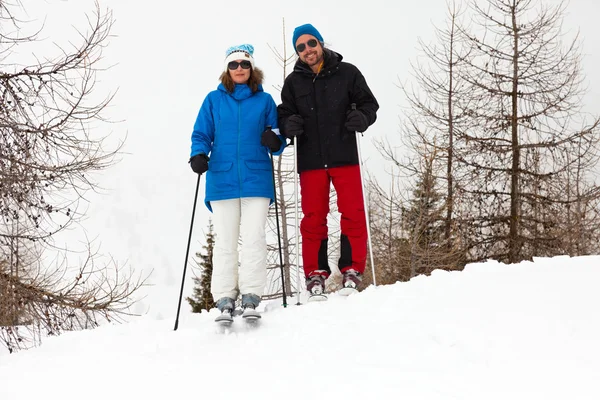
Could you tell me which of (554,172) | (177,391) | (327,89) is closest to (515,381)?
(177,391)

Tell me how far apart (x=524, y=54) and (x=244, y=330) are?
12.7 metres

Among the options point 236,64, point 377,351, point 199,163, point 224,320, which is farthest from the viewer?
point 236,64

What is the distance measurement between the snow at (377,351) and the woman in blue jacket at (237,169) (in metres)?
0.40

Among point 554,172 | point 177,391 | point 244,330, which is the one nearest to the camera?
point 177,391

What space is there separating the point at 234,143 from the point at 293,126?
22.9 inches

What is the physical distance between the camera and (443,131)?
1454cm

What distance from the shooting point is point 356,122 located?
473cm

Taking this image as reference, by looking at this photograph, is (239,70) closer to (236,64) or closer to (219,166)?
(236,64)

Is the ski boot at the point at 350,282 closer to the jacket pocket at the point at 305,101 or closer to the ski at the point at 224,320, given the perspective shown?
the ski at the point at 224,320

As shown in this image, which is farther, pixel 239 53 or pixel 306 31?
pixel 306 31

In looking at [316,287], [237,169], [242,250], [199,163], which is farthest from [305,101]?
[316,287]

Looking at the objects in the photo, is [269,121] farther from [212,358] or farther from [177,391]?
[177,391]

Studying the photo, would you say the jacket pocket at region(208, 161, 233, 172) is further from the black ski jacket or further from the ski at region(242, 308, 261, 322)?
the ski at region(242, 308, 261, 322)

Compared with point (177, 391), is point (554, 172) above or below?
above
